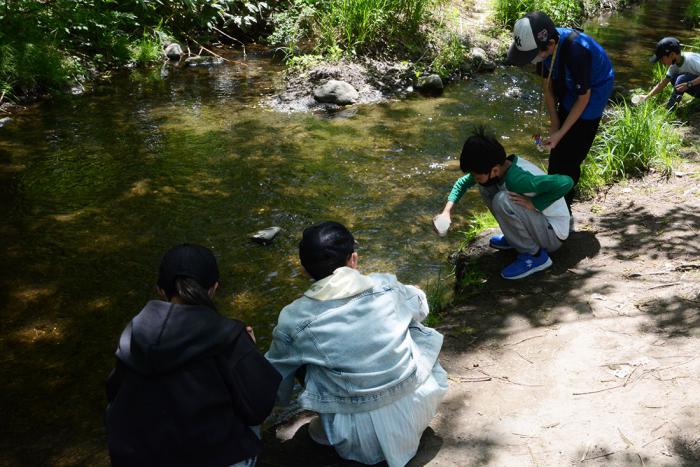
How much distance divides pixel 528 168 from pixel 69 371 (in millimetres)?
3202

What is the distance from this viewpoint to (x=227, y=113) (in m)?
8.08

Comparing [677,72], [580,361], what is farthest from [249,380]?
[677,72]

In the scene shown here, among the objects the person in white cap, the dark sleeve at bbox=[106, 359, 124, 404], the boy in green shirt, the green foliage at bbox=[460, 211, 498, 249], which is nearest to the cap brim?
the boy in green shirt

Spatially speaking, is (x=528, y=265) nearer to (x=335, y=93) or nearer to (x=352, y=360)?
(x=352, y=360)

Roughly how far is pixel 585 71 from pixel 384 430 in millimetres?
2708

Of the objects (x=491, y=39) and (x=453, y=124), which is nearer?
(x=453, y=124)

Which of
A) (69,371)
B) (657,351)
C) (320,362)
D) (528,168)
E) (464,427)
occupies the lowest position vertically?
(69,371)

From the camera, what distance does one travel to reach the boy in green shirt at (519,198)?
3.66 meters

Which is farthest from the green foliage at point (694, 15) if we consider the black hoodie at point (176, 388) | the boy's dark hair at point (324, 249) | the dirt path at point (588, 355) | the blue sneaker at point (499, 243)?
the black hoodie at point (176, 388)

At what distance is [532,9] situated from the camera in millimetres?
11250

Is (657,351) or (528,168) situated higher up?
(528,168)

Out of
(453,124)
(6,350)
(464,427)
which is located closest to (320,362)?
(464,427)

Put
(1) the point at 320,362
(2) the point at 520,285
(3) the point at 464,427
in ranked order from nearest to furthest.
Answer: (1) the point at 320,362
(3) the point at 464,427
(2) the point at 520,285

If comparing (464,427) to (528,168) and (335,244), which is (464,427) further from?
(528,168)
